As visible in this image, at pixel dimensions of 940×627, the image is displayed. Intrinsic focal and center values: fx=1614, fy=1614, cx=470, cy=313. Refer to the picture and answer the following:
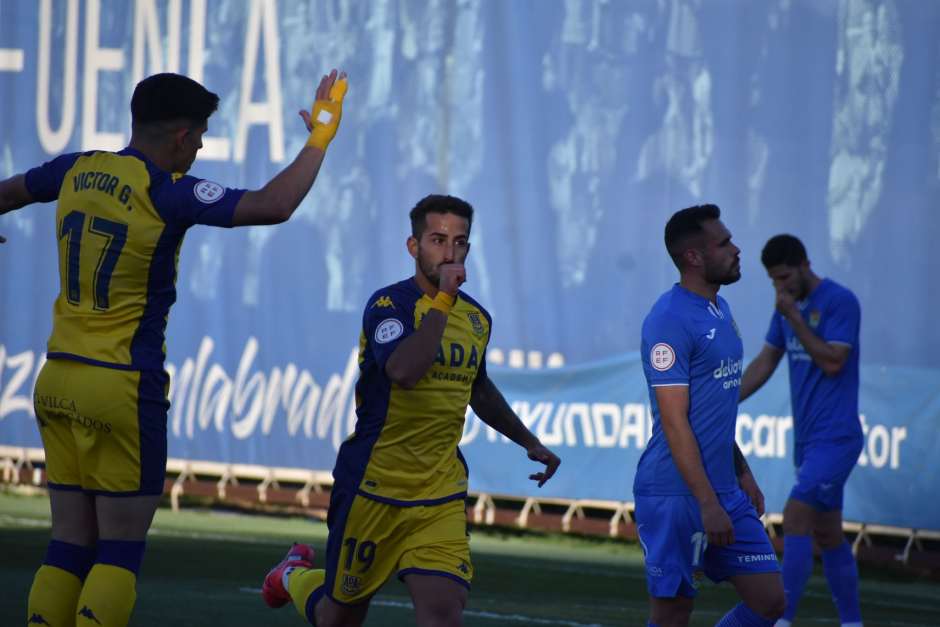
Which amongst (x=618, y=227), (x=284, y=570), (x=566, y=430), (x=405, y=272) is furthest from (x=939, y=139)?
(x=284, y=570)

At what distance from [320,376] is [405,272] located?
1.20 metres

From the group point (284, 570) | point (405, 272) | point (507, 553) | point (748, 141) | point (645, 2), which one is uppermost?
point (645, 2)

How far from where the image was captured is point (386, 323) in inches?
221

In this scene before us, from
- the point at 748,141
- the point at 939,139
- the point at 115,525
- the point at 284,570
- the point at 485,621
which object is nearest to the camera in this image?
the point at 115,525

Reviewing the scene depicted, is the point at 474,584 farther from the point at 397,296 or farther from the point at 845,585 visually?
the point at 397,296

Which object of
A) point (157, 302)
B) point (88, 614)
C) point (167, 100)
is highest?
point (167, 100)

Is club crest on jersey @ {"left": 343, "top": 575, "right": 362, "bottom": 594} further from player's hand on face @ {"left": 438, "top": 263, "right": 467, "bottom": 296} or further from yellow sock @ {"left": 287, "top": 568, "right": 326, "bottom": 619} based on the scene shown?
player's hand on face @ {"left": 438, "top": 263, "right": 467, "bottom": 296}

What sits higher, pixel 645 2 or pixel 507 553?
pixel 645 2

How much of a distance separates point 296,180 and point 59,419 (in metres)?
1.17

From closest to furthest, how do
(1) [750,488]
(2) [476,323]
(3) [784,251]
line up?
(2) [476,323] → (1) [750,488] → (3) [784,251]

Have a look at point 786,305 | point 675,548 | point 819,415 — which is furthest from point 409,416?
point 819,415

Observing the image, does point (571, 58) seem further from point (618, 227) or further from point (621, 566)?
point (621, 566)

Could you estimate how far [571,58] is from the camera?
13.3 meters

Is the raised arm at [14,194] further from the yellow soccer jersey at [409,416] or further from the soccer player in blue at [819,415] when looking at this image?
the soccer player in blue at [819,415]
